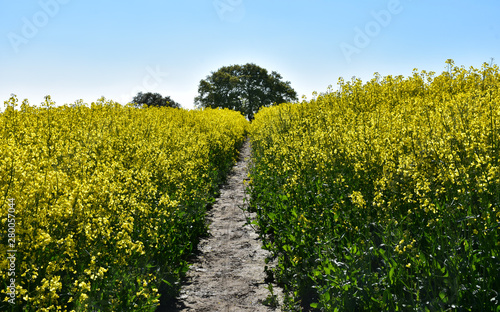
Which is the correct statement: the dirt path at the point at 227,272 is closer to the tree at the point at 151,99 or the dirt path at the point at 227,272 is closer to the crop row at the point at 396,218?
the crop row at the point at 396,218

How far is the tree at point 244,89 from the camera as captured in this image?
51.9m

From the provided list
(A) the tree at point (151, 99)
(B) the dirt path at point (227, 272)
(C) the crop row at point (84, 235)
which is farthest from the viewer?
(A) the tree at point (151, 99)

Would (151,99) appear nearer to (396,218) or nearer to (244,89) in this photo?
(244,89)

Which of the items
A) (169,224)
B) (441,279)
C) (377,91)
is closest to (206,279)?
(169,224)

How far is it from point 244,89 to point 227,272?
49351mm

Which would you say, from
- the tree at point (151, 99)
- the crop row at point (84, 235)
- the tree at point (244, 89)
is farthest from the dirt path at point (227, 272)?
the tree at point (244, 89)

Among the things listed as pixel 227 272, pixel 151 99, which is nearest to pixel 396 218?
pixel 227 272

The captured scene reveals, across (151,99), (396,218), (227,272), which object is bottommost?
(227,272)

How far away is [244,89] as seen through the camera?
53531 millimetres

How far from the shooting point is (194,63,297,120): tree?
170 ft

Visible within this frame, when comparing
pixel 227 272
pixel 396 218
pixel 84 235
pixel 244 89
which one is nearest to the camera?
pixel 84 235

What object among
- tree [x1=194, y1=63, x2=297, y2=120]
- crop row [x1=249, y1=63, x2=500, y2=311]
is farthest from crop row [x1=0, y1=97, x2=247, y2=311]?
tree [x1=194, y1=63, x2=297, y2=120]

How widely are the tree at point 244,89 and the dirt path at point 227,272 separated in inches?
1765

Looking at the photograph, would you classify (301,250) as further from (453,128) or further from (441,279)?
(453,128)
